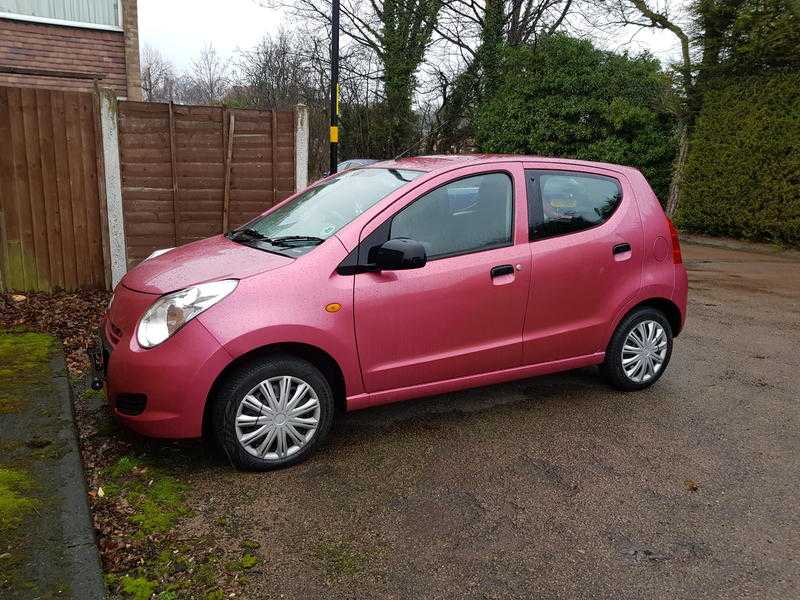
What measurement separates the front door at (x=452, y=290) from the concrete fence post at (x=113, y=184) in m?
4.73

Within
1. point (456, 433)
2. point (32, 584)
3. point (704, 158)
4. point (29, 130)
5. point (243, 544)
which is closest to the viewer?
point (32, 584)

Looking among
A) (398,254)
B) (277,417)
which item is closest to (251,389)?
(277,417)

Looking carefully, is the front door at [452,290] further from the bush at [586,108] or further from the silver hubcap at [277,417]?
the bush at [586,108]

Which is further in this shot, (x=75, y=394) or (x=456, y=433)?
(x=75, y=394)

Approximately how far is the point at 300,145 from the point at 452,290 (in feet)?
15.2

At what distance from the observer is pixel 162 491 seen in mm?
3266

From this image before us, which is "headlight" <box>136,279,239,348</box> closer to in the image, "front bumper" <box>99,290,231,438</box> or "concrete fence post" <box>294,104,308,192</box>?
"front bumper" <box>99,290,231,438</box>

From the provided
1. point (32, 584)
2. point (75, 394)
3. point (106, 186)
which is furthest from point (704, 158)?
point (32, 584)

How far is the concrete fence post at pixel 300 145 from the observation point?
7758 millimetres

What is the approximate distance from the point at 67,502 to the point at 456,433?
2202 millimetres

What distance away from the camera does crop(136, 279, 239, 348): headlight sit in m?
3.30

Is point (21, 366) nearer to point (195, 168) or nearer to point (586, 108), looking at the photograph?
point (195, 168)

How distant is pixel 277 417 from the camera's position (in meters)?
3.44

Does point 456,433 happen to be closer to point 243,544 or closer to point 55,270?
point 243,544
